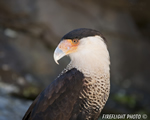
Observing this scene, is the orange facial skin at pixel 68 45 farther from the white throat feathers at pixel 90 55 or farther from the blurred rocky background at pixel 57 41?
the blurred rocky background at pixel 57 41

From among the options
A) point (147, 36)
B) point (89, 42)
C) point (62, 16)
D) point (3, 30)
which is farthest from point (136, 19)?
point (89, 42)

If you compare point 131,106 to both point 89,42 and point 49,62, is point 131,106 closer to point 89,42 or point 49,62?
point 49,62

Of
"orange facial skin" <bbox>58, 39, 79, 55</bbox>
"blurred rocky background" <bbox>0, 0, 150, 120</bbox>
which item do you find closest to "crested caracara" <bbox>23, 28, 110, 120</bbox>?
"orange facial skin" <bbox>58, 39, 79, 55</bbox>

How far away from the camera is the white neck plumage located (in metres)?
2.48

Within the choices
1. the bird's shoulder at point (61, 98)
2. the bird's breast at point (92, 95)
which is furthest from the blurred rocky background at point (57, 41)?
the bird's breast at point (92, 95)

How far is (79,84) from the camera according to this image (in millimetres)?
2434

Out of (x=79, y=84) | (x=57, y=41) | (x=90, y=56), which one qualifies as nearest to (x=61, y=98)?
(x=79, y=84)

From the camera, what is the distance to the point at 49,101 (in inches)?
96.6

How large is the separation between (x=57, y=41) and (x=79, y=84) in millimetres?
3315

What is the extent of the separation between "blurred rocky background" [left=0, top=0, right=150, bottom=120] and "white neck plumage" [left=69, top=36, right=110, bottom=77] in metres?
2.23

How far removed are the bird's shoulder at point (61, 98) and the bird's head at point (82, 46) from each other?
0.16m

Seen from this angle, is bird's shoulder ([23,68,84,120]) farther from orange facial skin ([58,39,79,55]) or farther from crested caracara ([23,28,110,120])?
orange facial skin ([58,39,79,55])

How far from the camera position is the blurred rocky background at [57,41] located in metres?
5.11

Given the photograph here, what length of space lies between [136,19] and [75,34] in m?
4.55
